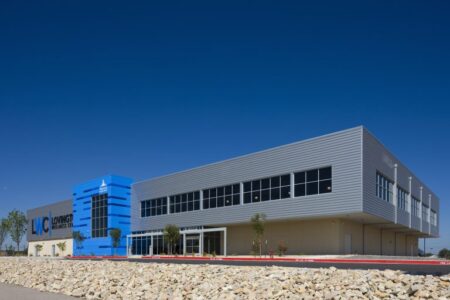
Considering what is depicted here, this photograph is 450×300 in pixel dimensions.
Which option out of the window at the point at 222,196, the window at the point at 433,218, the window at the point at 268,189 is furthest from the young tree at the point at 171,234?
the window at the point at 433,218

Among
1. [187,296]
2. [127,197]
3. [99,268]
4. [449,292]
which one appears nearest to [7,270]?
[99,268]

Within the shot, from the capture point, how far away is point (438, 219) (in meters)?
73.9

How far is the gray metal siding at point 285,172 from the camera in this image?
3678 centimetres

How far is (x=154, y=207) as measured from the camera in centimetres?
5941

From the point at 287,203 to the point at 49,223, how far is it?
198 feet

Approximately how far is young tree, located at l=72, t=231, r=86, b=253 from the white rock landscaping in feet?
162

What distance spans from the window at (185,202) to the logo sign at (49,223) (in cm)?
3027

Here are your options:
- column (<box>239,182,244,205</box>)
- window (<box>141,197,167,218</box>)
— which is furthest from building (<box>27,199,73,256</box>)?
column (<box>239,182,244,205</box>)

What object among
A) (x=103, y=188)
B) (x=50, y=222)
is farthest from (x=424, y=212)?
(x=50, y=222)

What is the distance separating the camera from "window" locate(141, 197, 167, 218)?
2260 inches

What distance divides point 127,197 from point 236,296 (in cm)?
5474

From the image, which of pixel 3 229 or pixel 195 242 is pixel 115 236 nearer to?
pixel 195 242

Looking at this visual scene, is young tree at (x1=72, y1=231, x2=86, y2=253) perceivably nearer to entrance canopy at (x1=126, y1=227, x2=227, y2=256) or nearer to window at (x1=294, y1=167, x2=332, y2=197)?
entrance canopy at (x1=126, y1=227, x2=227, y2=256)

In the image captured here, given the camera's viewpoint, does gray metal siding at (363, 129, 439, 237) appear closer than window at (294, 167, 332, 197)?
Yes
